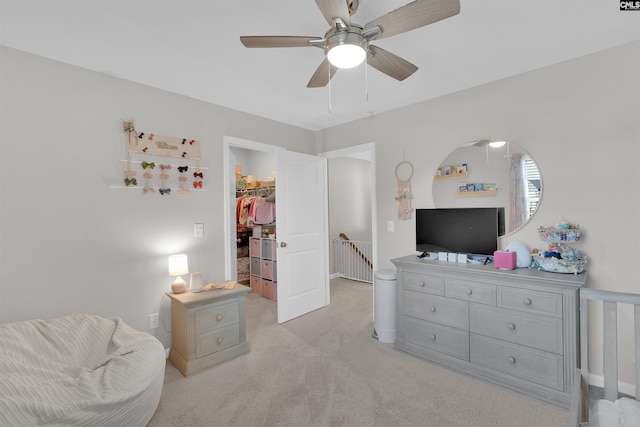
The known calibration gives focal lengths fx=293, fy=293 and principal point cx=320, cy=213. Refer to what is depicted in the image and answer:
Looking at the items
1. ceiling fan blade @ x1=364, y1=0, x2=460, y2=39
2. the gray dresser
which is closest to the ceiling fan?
ceiling fan blade @ x1=364, y1=0, x2=460, y2=39

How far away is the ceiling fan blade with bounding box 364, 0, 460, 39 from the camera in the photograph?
1.29 m

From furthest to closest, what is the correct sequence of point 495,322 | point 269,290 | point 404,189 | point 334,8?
point 269,290 < point 404,189 < point 495,322 < point 334,8

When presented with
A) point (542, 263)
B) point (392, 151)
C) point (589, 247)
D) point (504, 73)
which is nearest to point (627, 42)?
point (504, 73)

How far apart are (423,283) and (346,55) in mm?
1993

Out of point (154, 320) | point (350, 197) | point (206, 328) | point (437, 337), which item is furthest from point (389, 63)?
point (350, 197)

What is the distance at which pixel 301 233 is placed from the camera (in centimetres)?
376

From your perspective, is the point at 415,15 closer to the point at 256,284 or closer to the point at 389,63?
the point at 389,63

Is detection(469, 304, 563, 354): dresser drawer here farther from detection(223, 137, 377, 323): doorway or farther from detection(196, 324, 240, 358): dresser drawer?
detection(196, 324, 240, 358): dresser drawer

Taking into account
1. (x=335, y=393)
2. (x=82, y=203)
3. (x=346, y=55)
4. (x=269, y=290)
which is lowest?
(x=335, y=393)

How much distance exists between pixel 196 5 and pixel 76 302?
2303mm

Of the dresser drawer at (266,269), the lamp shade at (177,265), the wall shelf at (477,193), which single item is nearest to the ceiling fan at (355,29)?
the wall shelf at (477,193)

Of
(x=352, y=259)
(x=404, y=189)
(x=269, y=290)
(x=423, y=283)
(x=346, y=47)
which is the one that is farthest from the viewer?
(x=352, y=259)

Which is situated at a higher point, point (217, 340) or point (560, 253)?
point (560, 253)

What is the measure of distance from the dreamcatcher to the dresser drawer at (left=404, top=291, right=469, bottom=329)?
0.92 meters
